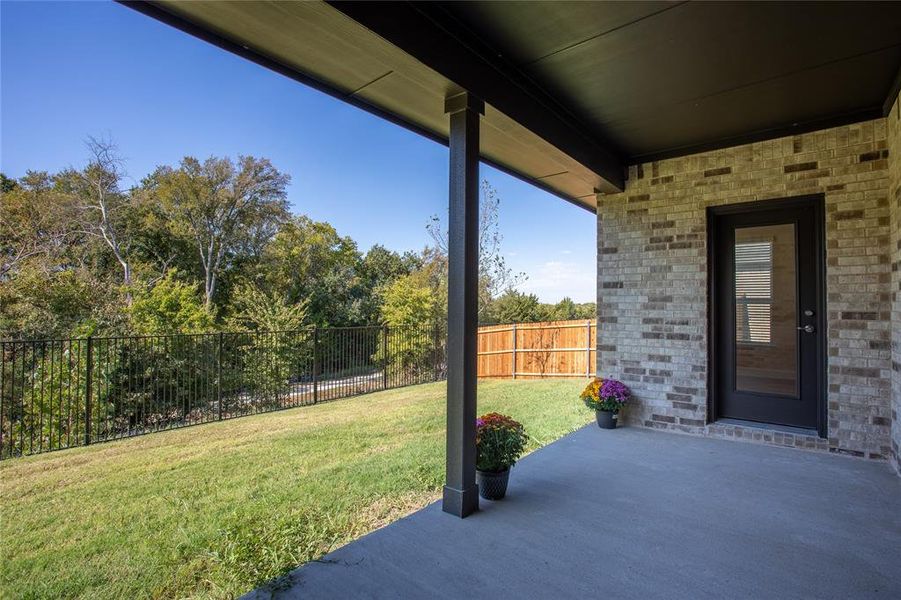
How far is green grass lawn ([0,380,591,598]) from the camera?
210 centimetres

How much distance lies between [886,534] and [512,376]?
745 centimetres

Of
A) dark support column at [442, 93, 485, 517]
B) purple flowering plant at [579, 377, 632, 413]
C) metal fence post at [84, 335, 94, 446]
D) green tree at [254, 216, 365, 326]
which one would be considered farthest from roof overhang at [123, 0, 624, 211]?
green tree at [254, 216, 365, 326]

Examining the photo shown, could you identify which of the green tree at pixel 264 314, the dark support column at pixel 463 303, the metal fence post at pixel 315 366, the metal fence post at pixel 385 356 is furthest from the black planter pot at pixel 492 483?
the green tree at pixel 264 314

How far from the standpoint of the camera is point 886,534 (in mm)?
2137

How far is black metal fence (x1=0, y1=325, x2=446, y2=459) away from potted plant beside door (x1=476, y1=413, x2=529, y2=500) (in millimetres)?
4425

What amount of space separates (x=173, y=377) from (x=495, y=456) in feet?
16.1

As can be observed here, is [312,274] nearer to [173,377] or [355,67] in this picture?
[173,377]

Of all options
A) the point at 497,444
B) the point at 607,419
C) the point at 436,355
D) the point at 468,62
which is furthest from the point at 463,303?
the point at 436,355

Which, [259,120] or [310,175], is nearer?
[259,120]

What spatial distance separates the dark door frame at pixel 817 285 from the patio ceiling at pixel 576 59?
61 cm

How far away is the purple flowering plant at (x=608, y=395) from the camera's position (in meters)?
4.15

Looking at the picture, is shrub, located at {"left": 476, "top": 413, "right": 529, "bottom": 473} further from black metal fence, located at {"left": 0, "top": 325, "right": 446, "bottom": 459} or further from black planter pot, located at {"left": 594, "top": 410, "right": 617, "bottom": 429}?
black metal fence, located at {"left": 0, "top": 325, "right": 446, "bottom": 459}

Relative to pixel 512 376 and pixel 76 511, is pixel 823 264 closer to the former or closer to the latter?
pixel 76 511

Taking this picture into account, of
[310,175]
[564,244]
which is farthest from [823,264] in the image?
[310,175]
